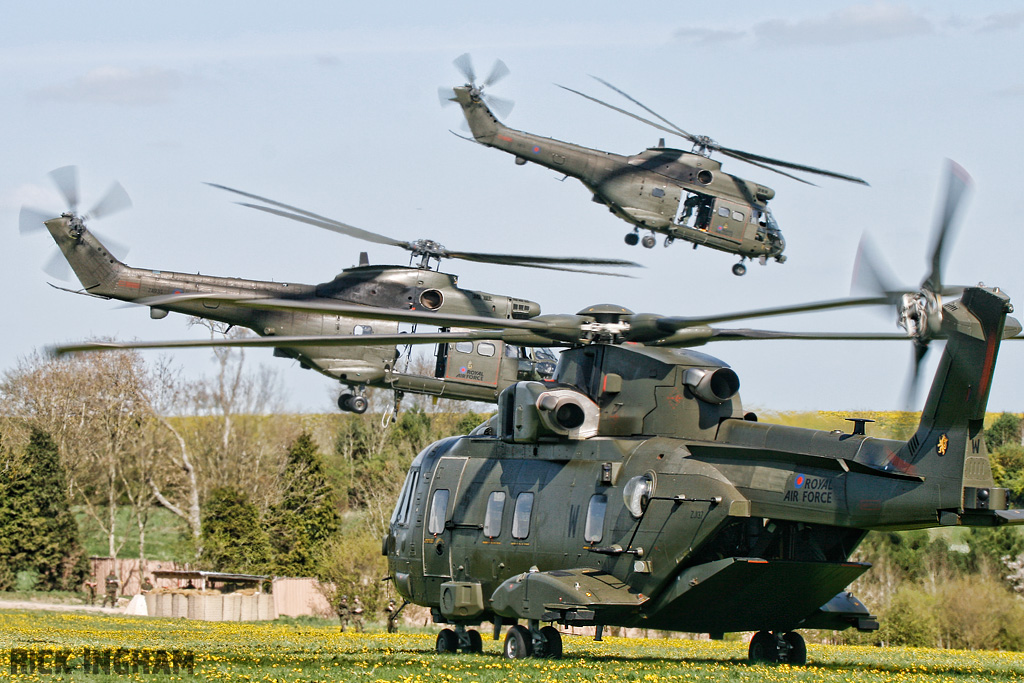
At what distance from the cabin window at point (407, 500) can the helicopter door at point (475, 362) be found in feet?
45.0

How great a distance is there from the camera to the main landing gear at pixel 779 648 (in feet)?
A: 57.7

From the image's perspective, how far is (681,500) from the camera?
52.5 ft

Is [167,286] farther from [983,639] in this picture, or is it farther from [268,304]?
[983,639]

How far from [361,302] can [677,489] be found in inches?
729

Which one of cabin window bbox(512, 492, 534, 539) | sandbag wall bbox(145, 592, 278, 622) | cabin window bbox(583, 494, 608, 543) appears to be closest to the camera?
cabin window bbox(583, 494, 608, 543)

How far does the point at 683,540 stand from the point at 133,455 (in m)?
48.2

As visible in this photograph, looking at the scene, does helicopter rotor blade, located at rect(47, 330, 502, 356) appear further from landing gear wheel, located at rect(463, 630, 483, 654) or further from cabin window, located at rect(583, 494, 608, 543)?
landing gear wheel, located at rect(463, 630, 483, 654)

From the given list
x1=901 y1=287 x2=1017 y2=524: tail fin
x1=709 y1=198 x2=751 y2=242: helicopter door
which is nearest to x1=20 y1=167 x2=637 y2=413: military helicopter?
x1=709 y1=198 x2=751 y2=242: helicopter door

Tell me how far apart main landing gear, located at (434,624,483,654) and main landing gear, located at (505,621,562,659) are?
84.6 inches

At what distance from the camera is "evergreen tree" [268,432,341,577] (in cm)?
5078

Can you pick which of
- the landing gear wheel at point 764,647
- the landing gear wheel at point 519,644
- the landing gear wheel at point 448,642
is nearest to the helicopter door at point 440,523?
the landing gear wheel at point 448,642

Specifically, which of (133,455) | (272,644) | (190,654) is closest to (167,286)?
(272,644)

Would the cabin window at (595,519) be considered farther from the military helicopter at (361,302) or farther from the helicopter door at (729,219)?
the helicopter door at (729,219)

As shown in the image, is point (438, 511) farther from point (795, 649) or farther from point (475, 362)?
point (475, 362)
